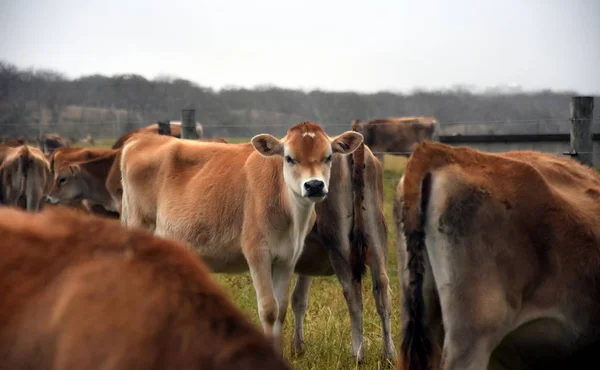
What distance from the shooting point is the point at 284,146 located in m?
7.72

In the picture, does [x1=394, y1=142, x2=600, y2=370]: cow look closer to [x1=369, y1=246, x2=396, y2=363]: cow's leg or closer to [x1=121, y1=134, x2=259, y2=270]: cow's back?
[x1=369, y1=246, x2=396, y2=363]: cow's leg

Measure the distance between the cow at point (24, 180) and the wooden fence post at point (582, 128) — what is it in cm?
958

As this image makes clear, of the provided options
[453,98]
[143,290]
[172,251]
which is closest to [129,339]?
[143,290]

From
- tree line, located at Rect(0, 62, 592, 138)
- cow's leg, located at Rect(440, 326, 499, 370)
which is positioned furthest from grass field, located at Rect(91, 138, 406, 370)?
tree line, located at Rect(0, 62, 592, 138)

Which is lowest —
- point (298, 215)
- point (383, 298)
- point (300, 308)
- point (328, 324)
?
point (328, 324)

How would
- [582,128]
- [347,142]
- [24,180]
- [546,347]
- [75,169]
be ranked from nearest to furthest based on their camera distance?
[546,347] < [347,142] < [582,128] < [75,169] < [24,180]

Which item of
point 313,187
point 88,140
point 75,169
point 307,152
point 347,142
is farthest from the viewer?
point 88,140

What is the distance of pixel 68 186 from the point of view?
13.6 metres

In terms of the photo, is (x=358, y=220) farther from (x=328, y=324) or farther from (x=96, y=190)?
(x=96, y=190)

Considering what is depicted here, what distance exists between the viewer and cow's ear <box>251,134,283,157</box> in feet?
25.2

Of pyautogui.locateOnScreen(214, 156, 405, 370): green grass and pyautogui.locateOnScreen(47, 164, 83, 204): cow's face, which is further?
pyautogui.locateOnScreen(47, 164, 83, 204): cow's face

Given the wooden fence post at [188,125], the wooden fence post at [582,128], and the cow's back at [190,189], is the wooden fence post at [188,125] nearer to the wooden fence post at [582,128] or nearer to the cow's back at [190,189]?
the cow's back at [190,189]

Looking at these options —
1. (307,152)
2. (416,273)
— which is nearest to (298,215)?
(307,152)

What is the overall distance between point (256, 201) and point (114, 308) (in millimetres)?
5161
